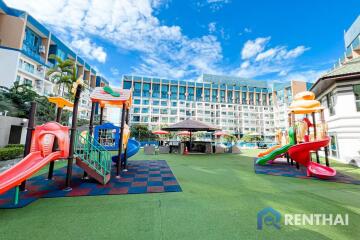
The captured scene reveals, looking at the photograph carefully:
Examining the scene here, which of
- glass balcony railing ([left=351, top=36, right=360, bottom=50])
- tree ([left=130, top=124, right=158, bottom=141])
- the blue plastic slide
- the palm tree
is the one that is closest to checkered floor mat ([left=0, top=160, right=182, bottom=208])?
the blue plastic slide

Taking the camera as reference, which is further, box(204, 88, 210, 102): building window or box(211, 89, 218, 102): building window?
box(211, 89, 218, 102): building window

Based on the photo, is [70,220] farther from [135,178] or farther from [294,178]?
[294,178]

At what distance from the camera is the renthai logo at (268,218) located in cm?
295

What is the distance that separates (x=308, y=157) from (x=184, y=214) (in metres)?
6.72

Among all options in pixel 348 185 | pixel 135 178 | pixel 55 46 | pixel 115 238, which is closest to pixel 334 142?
pixel 348 185

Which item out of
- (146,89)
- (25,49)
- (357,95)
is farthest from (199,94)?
(357,95)

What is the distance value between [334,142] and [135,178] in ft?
44.9

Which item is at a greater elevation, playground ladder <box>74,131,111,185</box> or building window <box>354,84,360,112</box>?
building window <box>354,84,360,112</box>

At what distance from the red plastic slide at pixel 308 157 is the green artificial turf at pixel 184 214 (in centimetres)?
121

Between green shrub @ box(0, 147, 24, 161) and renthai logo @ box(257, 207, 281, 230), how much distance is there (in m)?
12.1

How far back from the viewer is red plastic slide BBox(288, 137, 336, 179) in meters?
6.30

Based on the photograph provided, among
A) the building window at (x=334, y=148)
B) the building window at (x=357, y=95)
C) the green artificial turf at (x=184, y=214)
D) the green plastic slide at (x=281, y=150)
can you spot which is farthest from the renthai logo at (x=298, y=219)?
the building window at (x=334, y=148)

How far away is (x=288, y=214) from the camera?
10.9 ft

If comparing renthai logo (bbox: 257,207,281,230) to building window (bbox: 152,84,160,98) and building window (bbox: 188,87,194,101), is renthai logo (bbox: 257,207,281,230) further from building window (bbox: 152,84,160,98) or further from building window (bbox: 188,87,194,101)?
building window (bbox: 188,87,194,101)
